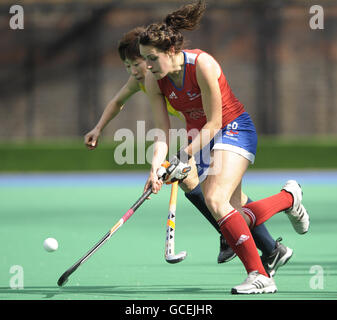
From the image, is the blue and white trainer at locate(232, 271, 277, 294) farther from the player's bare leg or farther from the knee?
the knee

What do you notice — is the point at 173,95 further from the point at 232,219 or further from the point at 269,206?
the point at 269,206

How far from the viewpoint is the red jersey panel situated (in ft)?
13.9

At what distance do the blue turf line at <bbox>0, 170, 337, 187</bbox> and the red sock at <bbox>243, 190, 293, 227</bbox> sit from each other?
20.3ft

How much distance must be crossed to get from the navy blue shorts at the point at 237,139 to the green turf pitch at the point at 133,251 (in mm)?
684

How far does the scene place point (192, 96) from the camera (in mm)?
4324

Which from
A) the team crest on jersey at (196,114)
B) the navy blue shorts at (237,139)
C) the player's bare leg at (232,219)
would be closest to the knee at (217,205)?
the player's bare leg at (232,219)

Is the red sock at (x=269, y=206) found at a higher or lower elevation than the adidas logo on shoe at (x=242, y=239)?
higher

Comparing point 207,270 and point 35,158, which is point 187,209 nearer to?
point 207,270

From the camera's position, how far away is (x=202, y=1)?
434cm

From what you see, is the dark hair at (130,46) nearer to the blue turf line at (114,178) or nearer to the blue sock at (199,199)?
the blue sock at (199,199)

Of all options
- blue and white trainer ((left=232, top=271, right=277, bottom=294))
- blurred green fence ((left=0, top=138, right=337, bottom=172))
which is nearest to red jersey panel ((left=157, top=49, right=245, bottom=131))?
blue and white trainer ((left=232, top=271, right=277, bottom=294))

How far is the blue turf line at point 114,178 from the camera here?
1127cm
